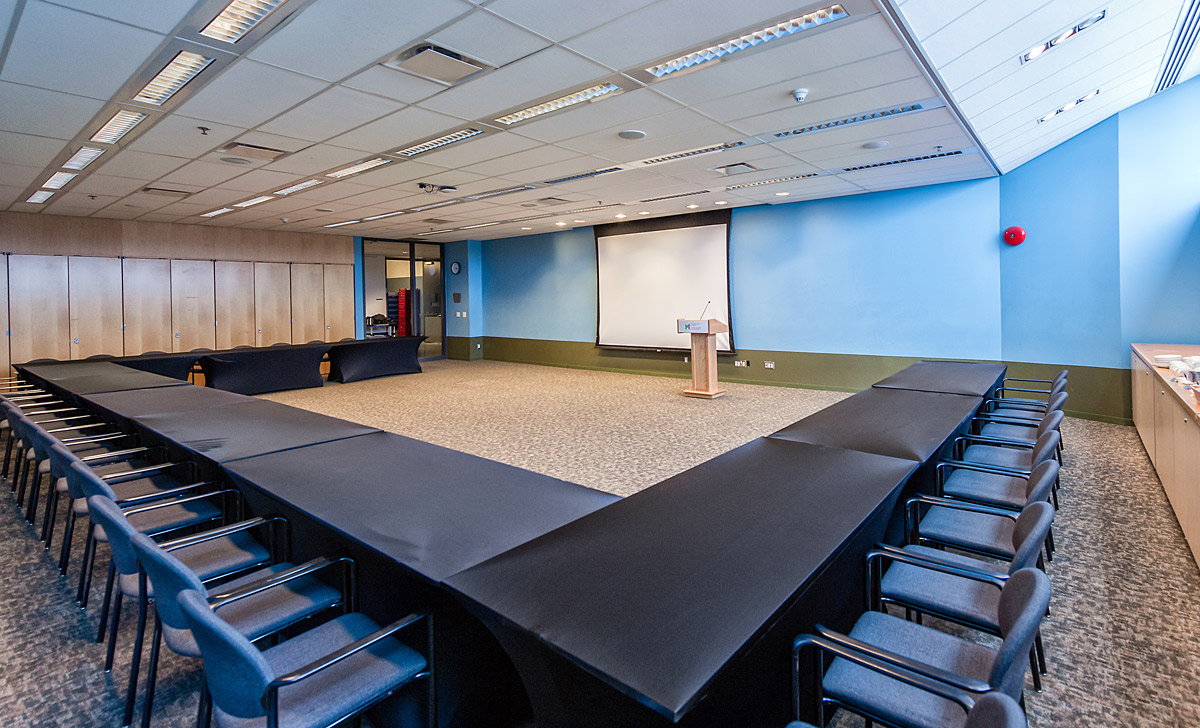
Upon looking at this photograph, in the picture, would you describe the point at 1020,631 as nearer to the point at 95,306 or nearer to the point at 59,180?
the point at 59,180

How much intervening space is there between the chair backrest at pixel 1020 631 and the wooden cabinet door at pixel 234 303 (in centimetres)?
Answer: 1189

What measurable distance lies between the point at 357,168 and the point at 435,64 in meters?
3.09

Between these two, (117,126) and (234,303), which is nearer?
(117,126)

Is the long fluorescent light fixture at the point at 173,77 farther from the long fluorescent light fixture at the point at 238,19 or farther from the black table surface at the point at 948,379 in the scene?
the black table surface at the point at 948,379

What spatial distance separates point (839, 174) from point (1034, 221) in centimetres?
245

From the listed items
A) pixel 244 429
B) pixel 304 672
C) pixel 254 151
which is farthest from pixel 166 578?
pixel 254 151

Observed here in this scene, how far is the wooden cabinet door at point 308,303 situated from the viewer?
1134 cm

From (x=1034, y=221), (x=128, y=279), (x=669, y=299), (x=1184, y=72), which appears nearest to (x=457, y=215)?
(x=669, y=299)

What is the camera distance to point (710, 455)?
523cm

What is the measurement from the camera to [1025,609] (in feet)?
4.27

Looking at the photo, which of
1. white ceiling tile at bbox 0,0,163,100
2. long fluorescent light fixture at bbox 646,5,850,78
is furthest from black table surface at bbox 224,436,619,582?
long fluorescent light fixture at bbox 646,5,850,78

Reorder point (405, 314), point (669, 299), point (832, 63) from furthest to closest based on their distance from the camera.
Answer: point (405, 314)
point (669, 299)
point (832, 63)

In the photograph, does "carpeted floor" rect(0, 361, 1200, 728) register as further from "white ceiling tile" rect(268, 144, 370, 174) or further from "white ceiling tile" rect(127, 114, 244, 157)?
"white ceiling tile" rect(127, 114, 244, 157)

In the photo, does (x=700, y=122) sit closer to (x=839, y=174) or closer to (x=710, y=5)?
(x=710, y=5)
